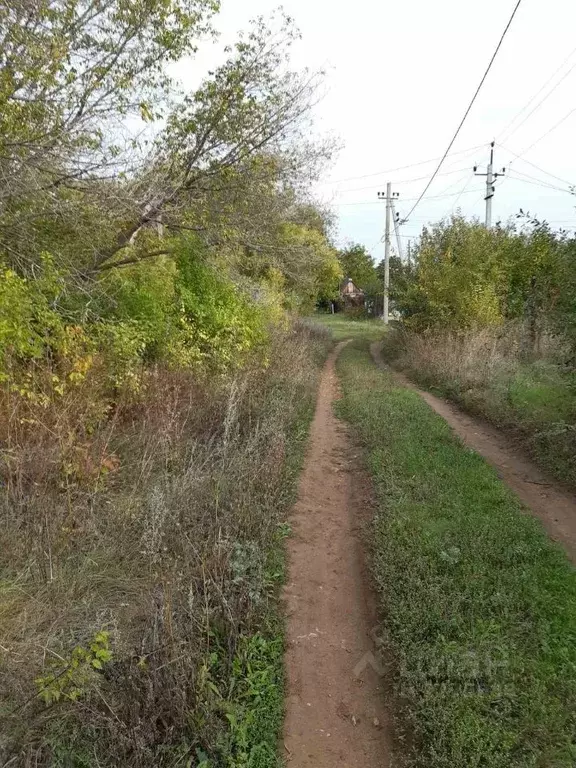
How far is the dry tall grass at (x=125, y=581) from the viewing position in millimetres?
2871

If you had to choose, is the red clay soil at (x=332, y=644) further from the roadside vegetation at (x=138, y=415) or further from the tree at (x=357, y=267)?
the tree at (x=357, y=267)

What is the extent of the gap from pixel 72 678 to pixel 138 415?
4.50 meters

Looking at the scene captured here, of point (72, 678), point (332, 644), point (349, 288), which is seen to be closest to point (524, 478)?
point (332, 644)

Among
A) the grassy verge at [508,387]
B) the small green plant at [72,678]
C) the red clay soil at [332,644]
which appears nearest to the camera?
the small green plant at [72,678]

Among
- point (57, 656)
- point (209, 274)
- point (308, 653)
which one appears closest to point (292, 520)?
point (308, 653)

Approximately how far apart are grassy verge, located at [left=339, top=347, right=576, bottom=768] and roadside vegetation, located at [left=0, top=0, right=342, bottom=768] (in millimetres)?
971

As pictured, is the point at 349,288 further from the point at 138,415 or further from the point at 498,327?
the point at 138,415

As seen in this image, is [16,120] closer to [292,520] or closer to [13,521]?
[13,521]

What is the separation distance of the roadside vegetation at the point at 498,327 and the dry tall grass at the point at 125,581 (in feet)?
15.0

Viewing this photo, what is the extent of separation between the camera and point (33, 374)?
5387 millimetres

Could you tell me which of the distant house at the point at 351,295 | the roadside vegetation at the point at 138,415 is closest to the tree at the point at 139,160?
the roadside vegetation at the point at 138,415

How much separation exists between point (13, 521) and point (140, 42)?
686cm

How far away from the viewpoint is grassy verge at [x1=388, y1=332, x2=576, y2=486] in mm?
7549

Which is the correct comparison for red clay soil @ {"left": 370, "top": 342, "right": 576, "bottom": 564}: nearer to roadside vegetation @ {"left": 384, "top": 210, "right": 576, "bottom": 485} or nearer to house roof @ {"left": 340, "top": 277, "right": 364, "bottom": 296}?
roadside vegetation @ {"left": 384, "top": 210, "right": 576, "bottom": 485}
